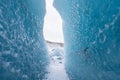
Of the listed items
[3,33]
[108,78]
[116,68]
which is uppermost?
[3,33]

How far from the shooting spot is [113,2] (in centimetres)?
170

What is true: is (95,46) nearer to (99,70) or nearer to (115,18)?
(99,70)

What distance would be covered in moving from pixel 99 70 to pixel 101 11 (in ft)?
2.48

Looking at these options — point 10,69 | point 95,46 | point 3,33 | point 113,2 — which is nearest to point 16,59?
point 10,69

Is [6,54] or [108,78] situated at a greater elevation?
[6,54]

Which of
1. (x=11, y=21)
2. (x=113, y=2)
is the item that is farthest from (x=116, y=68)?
(x=11, y=21)

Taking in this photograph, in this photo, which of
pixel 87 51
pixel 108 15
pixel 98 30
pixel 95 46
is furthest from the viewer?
pixel 87 51

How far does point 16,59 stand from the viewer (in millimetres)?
1970

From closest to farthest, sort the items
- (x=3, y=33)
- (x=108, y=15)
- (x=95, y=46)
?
(x=3, y=33) < (x=108, y=15) < (x=95, y=46)

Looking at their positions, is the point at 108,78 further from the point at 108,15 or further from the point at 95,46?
the point at 108,15

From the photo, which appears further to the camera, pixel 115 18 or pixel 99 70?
pixel 99 70

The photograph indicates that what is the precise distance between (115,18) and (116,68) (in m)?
0.49

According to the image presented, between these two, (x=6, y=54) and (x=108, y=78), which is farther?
(x=108, y=78)

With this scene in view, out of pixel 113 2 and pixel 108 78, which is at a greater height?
pixel 113 2
